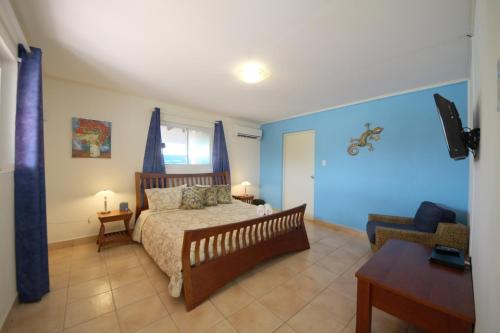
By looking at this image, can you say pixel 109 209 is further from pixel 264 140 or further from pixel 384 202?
pixel 384 202

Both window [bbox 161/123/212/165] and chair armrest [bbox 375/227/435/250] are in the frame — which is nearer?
chair armrest [bbox 375/227/435/250]

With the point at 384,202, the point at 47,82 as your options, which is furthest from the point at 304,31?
the point at 47,82

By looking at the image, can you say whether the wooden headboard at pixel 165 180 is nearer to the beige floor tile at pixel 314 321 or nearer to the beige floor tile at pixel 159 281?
the beige floor tile at pixel 159 281

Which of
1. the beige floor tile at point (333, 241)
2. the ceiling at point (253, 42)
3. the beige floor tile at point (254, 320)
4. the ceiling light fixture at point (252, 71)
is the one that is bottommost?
the beige floor tile at point (254, 320)

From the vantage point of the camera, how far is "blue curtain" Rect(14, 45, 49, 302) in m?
1.67

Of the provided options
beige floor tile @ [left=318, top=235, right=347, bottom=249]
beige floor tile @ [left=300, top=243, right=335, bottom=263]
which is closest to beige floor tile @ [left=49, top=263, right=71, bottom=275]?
beige floor tile @ [left=300, top=243, right=335, bottom=263]

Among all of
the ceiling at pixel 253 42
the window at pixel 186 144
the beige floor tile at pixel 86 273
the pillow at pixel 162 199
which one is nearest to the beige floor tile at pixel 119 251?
the beige floor tile at pixel 86 273

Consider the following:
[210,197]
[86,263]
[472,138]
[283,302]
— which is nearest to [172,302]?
[283,302]

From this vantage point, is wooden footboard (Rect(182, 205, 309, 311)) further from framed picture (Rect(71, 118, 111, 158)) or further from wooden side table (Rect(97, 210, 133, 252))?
framed picture (Rect(71, 118, 111, 158))

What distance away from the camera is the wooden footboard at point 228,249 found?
177 cm

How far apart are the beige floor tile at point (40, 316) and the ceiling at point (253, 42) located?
8.03ft

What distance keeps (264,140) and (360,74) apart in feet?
10.1

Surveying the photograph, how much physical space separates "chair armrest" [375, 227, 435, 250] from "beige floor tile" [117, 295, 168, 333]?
2492 millimetres

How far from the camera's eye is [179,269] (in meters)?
1.80
